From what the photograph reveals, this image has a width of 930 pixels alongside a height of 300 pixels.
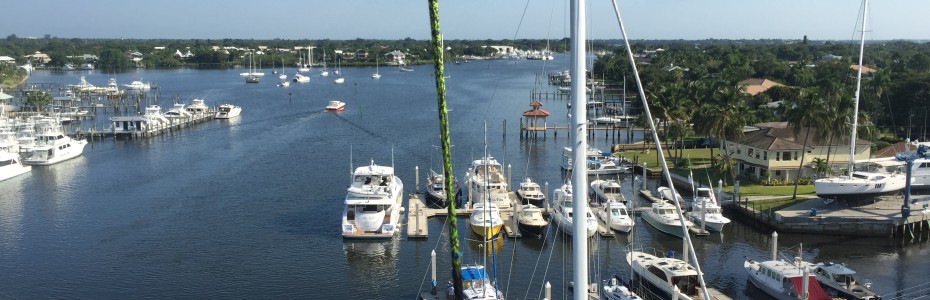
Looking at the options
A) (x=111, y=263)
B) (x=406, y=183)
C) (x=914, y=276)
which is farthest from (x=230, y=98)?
(x=914, y=276)

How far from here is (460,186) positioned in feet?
216

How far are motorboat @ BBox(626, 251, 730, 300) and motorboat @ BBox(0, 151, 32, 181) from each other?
55.8 metres

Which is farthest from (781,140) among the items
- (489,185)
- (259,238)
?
(259,238)

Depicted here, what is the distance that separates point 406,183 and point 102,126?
53.6m

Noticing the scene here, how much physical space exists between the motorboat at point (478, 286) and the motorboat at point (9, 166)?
50.0 metres

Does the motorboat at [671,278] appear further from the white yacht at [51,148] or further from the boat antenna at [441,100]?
the white yacht at [51,148]

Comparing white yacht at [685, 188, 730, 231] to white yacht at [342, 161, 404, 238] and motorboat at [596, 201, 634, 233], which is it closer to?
motorboat at [596, 201, 634, 233]

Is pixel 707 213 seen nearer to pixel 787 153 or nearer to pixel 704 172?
pixel 787 153

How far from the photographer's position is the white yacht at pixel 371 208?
49.1m

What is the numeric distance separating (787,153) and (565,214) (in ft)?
68.0

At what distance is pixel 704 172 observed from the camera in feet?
216

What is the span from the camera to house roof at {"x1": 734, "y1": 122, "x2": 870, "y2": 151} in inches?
2388

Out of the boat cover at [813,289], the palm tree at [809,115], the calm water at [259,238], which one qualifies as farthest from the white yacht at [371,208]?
the palm tree at [809,115]

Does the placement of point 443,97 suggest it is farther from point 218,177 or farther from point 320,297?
point 218,177
